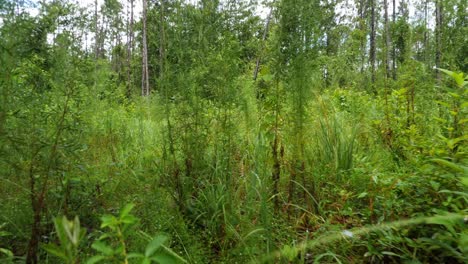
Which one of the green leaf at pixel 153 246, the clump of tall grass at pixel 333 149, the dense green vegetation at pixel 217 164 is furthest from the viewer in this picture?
the clump of tall grass at pixel 333 149

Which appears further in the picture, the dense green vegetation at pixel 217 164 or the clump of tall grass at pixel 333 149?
the clump of tall grass at pixel 333 149

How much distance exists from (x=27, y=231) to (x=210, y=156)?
48.1 inches

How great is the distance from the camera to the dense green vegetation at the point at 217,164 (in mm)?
→ 1491

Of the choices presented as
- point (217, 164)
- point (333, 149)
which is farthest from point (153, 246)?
point (333, 149)

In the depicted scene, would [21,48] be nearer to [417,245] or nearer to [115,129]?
[417,245]

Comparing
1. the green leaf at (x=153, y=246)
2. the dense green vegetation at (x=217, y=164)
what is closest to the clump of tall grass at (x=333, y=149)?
the dense green vegetation at (x=217, y=164)

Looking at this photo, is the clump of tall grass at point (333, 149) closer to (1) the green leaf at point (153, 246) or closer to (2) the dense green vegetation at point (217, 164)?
(2) the dense green vegetation at point (217, 164)

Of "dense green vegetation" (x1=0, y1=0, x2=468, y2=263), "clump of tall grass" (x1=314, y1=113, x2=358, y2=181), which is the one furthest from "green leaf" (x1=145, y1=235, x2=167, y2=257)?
"clump of tall grass" (x1=314, y1=113, x2=358, y2=181)

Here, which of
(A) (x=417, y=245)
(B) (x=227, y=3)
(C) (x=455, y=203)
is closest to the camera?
(A) (x=417, y=245)

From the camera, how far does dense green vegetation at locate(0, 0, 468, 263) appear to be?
58.7 inches

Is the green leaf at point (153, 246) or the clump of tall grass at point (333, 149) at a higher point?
the clump of tall grass at point (333, 149)

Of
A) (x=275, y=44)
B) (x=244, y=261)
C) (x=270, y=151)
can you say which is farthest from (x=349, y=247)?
(x=275, y=44)

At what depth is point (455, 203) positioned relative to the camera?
60.0 inches

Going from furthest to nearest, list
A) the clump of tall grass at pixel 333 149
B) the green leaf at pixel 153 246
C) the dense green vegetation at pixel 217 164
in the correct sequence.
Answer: the clump of tall grass at pixel 333 149
the dense green vegetation at pixel 217 164
the green leaf at pixel 153 246
